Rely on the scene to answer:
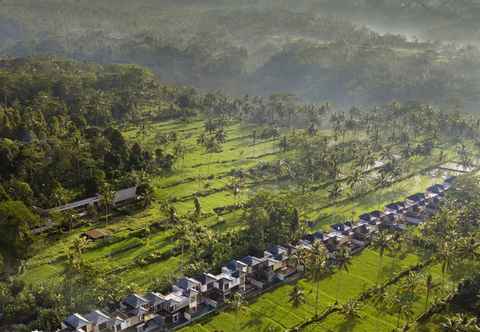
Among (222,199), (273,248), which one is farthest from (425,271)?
(222,199)

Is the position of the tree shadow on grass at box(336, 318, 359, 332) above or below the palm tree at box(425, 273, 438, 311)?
below

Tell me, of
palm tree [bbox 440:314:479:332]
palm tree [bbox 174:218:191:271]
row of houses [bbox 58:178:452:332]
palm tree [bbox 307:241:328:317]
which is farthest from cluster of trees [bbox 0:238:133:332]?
palm tree [bbox 440:314:479:332]

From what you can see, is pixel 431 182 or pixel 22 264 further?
pixel 431 182

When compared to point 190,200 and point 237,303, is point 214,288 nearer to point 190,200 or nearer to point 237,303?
point 237,303

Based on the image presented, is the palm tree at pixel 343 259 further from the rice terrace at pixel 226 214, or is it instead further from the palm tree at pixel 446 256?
the palm tree at pixel 446 256

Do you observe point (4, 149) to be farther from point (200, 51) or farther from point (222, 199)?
point (200, 51)

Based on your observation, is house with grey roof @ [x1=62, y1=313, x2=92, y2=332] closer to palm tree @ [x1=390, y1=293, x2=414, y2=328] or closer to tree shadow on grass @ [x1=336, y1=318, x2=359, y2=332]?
tree shadow on grass @ [x1=336, y1=318, x2=359, y2=332]

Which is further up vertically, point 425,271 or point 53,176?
point 53,176
